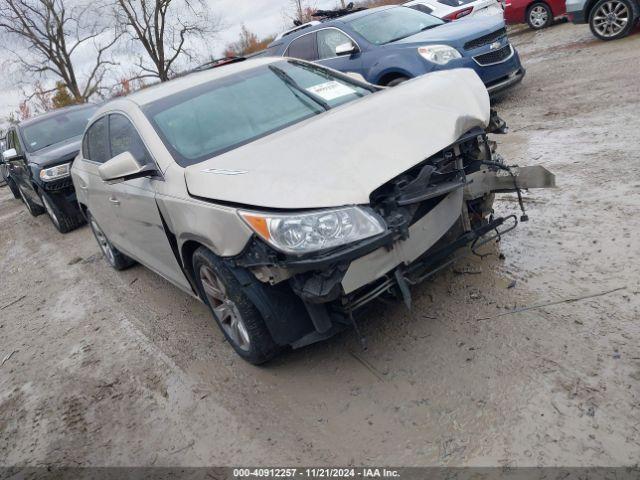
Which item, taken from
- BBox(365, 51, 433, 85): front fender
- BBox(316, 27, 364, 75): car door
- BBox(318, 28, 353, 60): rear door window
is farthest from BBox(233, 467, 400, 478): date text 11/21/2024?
BBox(318, 28, 353, 60): rear door window

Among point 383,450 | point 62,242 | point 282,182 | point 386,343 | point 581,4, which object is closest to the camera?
point 383,450

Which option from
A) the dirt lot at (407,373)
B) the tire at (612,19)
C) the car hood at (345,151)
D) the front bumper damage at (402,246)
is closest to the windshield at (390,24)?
the tire at (612,19)

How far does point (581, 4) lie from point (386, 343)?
9140mm

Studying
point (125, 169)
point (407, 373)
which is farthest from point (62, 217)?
point (407, 373)

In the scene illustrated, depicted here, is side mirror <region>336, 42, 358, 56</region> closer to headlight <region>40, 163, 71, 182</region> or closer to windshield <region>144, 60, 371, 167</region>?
windshield <region>144, 60, 371, 167</region>

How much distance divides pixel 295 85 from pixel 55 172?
544cm

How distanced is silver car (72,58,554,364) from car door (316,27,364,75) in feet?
13.4

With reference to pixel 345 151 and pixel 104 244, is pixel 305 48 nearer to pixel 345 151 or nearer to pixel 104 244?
pixel 104 244

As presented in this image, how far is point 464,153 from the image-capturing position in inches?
128

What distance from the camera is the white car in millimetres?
13828

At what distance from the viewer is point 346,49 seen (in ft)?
24.4

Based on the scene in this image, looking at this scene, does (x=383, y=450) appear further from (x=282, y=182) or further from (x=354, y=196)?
(x=282, y=182)

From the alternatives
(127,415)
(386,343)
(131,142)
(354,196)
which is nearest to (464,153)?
(354,196)

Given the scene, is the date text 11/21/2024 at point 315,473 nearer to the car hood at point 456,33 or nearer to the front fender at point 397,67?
the front fender at point 397,67
